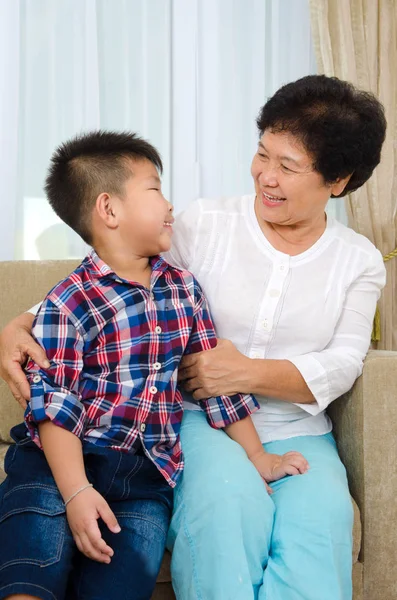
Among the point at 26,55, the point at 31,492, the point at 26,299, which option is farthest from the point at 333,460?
the point at 26,55

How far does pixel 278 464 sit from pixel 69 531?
0.46 meters

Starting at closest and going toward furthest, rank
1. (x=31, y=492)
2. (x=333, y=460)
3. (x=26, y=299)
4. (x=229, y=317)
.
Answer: (x=31, y=492) < (x=333, y=460) < (x=229, y=317) < (x=26, y=299)

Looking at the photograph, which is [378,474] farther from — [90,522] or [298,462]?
[90,522]

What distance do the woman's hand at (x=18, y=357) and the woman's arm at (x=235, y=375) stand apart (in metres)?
Result: 0.35

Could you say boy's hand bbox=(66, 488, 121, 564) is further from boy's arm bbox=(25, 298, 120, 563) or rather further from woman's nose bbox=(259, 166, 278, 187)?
woman's nose bbox=(259, 166, 278, 187)

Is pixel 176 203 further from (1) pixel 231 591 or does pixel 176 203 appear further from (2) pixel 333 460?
(1) pixel 231 591

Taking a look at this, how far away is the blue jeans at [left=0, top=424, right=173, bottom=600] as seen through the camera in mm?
1122

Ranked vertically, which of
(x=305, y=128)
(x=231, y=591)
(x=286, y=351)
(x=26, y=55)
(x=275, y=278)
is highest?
(x=26, y=55)

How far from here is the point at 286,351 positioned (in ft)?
5.25

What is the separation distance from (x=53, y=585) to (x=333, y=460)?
65 centimetres

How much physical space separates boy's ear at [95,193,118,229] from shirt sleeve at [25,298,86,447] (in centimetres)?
21

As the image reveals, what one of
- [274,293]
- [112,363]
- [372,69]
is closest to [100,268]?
[112,363]

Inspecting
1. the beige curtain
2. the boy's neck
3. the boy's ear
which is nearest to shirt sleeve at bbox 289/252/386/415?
the boy's neck

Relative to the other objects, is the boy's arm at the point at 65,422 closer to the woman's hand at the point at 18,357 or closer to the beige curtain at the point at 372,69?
the woman's hand at the point at 18,357
